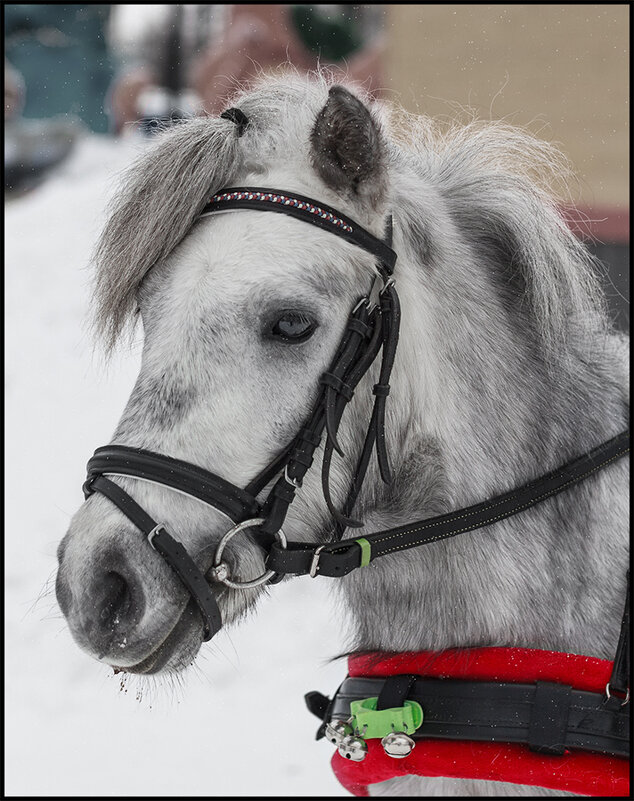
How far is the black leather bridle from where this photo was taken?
1.59 metres

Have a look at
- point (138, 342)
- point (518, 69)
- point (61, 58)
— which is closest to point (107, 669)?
point (138, 342)

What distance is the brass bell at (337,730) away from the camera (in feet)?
6.33

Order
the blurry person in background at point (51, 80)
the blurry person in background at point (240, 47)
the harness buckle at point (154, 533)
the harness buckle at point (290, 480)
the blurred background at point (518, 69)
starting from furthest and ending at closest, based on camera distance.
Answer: the blurry person in background at point (51, 80) → the blurry person in background at point (240, 47) → the blurred background at point (518, 69) → the harness buckle at point (290, 480) → the harness buckle at point (154, 533)

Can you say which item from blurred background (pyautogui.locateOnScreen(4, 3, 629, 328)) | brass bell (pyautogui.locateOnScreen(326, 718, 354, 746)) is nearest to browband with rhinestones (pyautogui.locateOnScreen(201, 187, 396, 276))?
brass bell (pyautogui.locateOnScreen(326, 718, 354, 746))

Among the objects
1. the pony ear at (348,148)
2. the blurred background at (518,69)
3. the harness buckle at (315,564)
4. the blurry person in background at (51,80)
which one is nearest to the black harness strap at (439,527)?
the harness buckle at (315,564)

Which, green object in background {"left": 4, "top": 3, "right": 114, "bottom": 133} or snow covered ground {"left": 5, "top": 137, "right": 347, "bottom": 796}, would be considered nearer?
snow covered ground {"left": 5, "top": 137, "right": 347, "bottom": 796}

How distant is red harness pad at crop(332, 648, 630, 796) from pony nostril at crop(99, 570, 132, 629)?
71 cm

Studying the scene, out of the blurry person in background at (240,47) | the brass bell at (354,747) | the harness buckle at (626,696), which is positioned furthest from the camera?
the blurry person in background at (240,47)

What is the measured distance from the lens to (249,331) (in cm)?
164

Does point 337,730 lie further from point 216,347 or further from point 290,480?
point 216,347

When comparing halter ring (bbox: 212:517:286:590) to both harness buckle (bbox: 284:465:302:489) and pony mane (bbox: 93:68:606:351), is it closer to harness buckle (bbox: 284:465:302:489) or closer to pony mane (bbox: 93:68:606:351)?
harness buckle (bbox: 284:465:302:489)

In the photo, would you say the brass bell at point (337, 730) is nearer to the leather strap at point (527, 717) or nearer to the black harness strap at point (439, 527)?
Result: the leather strap at point (527, 717)

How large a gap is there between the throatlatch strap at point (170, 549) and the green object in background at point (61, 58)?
1229cm

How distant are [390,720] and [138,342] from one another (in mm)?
1172
